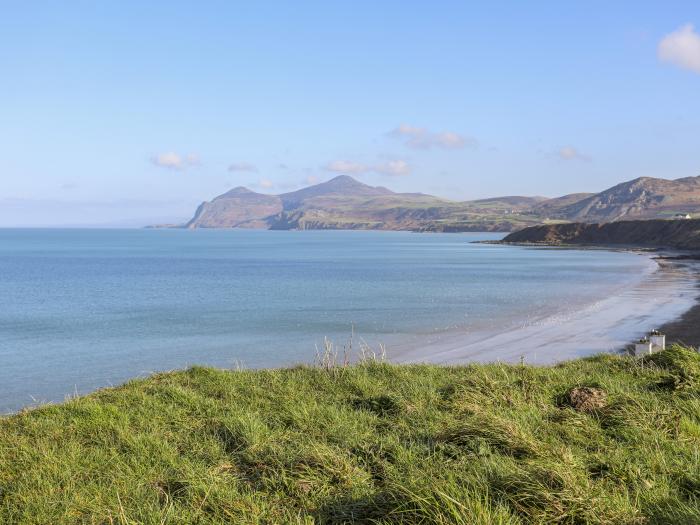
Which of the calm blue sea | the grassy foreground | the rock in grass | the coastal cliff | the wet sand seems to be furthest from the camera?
the coastal cliff

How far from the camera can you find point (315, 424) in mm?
10102

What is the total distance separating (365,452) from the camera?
8281 mm

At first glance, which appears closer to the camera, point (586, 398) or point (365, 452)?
point (365, 452)

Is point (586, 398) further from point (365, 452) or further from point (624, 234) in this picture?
point (624, 234)

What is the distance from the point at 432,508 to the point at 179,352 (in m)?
28.8

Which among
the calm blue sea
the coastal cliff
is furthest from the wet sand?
the coastal cliff

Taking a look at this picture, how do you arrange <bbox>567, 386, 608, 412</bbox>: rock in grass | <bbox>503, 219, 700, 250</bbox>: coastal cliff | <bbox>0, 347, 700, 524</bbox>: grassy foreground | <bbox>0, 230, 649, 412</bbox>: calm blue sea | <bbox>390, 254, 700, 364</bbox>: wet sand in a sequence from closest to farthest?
<bbox>0, 347, 700, 524</bbox>: grassy foreground
<bbox>567, 386, 608, 412</bbox>: rock in grass
<bbox>390, 254, 700, 364</bbox>: wet sand
<bbox>0, 230, 649, 412</bbox>: calm blue sea
<bbox>503, 219, 700, 250</bbox>: coastal cliff

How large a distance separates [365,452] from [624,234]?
560 feet

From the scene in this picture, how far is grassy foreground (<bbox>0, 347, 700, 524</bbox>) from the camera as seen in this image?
5.89 m

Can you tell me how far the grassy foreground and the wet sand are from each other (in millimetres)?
15101

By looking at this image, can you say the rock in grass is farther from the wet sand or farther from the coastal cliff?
the coastal cliff

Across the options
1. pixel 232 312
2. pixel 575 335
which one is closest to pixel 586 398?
pixel 575 335

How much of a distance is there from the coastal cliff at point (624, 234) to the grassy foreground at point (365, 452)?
430 feet

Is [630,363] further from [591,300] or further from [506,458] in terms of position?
[591,300]
